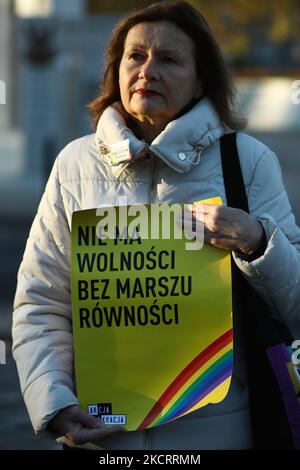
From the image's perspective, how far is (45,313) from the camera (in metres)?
3.02

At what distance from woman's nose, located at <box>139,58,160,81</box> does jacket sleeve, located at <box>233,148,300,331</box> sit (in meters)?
0.36

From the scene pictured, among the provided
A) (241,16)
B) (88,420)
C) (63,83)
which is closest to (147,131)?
(88,420)

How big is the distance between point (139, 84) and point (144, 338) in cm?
67

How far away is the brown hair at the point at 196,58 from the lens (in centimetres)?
305

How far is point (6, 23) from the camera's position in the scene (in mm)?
25672

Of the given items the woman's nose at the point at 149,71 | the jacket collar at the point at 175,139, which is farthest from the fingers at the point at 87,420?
the woman's nose at the point at 149,71

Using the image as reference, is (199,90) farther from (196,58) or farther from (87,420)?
(87,420)

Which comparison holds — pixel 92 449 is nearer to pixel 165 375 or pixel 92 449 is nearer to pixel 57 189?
pixel 165 375

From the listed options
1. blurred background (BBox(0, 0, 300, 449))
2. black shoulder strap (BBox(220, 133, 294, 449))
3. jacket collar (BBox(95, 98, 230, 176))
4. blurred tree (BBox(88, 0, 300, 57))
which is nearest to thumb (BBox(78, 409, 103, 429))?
black shoulder strap (BBox(220, 133, 294, 449))

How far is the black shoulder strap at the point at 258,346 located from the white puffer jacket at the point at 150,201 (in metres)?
0.03

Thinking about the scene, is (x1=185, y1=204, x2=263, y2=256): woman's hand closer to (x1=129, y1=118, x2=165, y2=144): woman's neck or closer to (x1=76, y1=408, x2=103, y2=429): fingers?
(x1=129, y1=118, x2=165, y2=144): woman's neck

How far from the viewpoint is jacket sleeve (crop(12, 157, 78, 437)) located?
2.98m

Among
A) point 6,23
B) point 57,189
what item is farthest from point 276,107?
point 57,189

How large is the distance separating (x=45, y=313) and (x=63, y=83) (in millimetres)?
18404
